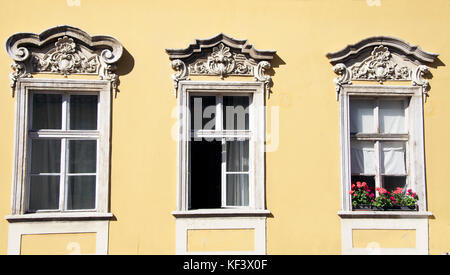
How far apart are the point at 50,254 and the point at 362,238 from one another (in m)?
4.07

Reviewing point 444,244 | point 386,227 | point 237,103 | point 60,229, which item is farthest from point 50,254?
point 444,244

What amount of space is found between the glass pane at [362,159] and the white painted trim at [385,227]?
2.27ft

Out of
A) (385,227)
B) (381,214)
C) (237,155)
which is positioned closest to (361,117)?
(381,214)

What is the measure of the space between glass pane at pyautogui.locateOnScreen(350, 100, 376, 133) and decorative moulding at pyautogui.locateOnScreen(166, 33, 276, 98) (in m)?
1.32

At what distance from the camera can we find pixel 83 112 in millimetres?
6594

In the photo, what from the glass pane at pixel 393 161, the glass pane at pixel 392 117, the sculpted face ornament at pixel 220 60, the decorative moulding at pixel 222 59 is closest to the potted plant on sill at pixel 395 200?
the glass pane at pixel 393 161

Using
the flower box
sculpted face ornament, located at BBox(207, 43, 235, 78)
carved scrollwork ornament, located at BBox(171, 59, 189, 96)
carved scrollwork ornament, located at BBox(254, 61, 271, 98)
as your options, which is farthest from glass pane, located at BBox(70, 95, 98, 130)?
the flower box

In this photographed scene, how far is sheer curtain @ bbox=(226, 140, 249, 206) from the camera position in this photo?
265 inches

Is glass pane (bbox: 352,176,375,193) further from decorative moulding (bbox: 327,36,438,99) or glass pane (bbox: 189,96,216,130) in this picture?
glass pane (bbox: 189,96,216,130)

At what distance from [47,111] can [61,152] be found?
0.59 meters

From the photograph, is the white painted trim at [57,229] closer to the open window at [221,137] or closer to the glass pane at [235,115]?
the open window at [221,137]

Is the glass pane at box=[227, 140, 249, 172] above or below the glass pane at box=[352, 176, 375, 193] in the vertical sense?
above

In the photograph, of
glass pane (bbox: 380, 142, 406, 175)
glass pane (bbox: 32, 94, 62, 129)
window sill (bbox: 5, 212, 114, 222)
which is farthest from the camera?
glass pane (bbox: 380, 142, 406, 175)
